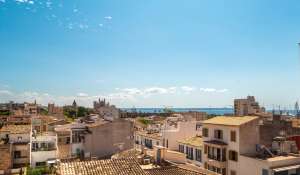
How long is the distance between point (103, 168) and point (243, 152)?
69.3 ft

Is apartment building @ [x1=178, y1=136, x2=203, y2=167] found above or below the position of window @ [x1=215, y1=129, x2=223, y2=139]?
below

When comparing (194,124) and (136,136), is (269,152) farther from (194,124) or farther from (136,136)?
(136,136)

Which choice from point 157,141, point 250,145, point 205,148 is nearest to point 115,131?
point 157,141

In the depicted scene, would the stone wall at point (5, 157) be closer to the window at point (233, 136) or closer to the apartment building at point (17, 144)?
the apartment building at point (17, 144)

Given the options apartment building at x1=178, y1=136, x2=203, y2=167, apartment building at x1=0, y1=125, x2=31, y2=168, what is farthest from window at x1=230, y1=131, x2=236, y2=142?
apartment building at x1=0, y1=125, x2=31, y2=168

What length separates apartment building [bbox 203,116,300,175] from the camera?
35219 millimetres

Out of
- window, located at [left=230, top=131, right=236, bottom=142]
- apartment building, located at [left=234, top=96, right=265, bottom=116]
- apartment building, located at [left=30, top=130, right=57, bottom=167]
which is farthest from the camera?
apartment building, located at [left=234, top=96, right=265, bottom=116]

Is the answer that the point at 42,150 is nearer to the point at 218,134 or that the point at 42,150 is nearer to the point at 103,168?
the point at 218,134

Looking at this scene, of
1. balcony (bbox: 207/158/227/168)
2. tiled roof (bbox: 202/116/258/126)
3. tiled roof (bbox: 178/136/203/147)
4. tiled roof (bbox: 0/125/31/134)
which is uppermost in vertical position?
tiled roof (bbox: 202/116/258/126)

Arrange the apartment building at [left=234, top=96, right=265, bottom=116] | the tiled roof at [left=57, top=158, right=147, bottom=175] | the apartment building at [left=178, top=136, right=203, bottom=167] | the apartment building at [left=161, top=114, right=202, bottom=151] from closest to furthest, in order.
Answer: the tiled roof at [left=57, top=158, right=147, bottom=175] → the apartment building at [left=178, top=136, right=203, bottom=167] → the apartment building at [left=161, top=114, right=202, bottom=151] → the apartment building at [left=234, top=96, right=265, bottom=116]

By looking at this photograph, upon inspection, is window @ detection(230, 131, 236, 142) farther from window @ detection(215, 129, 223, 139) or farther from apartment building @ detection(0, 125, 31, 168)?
apartment building @ detection(0, 125, 31, 168)

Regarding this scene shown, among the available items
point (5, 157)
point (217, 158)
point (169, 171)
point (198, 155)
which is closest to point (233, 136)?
point (217, 158)

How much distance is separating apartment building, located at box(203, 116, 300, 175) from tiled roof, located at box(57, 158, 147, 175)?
17108mm

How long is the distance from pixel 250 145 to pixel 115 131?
22.1 meters
